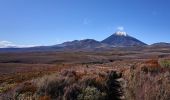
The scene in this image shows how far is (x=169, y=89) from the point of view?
9328 mm

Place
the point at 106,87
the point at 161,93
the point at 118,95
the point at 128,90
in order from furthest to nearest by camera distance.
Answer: the point at 106,87 → the point at 118,95 → the point at 128,90 → the point at 161,93

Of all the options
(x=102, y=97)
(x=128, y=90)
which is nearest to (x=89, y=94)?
(x=102, y=97)

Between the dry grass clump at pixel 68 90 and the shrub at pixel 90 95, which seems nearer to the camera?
the shrub at pixel 90 95

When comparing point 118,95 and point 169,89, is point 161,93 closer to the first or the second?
point 169,89

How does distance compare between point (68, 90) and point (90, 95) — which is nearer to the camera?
point (90, 95)

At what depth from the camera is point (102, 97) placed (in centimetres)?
1073

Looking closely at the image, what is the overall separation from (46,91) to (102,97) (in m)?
2.07

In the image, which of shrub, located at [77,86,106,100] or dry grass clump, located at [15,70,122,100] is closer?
shrub, located at [77,86,106,100]

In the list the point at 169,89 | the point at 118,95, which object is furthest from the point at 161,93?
the point at 118,95

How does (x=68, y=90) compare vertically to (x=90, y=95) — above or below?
above

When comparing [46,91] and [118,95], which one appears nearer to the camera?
[46,91]

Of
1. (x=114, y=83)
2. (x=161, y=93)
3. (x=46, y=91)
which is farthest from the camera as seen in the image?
(x=114, y=83)

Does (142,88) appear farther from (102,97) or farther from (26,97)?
(26,97)

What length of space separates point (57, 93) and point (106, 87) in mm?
2784
